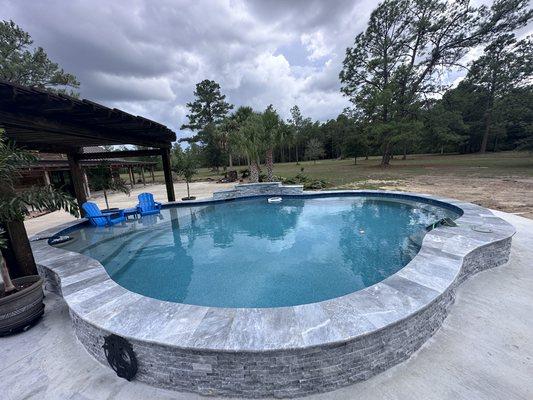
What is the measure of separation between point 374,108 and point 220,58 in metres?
16.4

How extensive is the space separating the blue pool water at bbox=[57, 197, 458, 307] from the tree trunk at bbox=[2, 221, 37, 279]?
4.54ft

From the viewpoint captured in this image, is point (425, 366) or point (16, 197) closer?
point (425, 366)

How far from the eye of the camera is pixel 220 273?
15.8ft

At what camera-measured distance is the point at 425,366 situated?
7.55ft

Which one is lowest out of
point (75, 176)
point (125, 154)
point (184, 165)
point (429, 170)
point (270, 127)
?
point (429, 170)

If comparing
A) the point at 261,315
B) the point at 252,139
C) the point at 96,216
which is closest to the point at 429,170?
the point at 252,139

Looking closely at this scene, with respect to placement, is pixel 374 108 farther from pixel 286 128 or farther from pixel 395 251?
pixel 395 251

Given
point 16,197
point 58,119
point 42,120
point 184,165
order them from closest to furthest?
point 16,197 < point 42,120 < point 58,119 < point 184,165

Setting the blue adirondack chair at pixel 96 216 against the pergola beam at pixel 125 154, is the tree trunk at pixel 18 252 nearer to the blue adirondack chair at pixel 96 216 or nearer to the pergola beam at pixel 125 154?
the blue adirondack chair at pixel 96 216

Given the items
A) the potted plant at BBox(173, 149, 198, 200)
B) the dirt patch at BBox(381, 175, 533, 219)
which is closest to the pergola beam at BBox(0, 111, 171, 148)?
the potted plant at BBox(173, 149, 198, 200)

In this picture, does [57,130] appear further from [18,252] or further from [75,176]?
[75,176]

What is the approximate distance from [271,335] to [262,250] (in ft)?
12.4

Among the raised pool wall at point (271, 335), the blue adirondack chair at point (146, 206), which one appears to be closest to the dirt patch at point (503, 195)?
the raised pool wall at point (271, 335)

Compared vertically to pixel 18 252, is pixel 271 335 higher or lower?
lower
